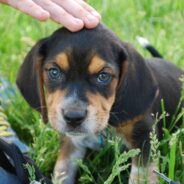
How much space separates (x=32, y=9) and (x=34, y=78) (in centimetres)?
54

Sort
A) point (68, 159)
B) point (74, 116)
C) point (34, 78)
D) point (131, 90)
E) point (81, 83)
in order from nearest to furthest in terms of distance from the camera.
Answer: point (74, 116) → point (81, 83) → point (131, 90) → point (34, 78) → point (68, 159)

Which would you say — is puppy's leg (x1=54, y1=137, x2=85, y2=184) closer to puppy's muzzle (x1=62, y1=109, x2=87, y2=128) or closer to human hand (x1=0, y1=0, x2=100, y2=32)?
puppy's muzzle (x1=62, y1=109, x2=87, y2=128)

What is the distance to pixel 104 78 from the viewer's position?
4062mm

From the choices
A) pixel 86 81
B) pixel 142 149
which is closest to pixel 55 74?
pixel 86 81

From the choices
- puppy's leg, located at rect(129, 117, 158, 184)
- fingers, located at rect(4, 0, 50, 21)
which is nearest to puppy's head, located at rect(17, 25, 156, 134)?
puppy's leg, located at rect(129, 117, 158, 184)

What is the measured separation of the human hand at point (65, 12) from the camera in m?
3.99

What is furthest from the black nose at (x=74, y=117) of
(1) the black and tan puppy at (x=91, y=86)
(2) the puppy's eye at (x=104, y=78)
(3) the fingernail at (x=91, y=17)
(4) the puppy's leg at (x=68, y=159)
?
(4) the puppy's leg at (x=68, y=159)

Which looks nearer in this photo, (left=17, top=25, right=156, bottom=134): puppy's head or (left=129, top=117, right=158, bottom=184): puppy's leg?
(left=17, top=25, right=156, bottom=134): puppy's head

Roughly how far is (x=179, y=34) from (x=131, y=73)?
2628 millimetres

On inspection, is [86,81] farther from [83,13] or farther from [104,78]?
[83,13]

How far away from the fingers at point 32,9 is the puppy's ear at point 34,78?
0.31m

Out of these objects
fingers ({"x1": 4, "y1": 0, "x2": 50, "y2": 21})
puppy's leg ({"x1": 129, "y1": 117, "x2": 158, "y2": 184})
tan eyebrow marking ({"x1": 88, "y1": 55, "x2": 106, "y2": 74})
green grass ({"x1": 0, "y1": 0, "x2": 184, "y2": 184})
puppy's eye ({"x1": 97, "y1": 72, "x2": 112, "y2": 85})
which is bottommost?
green grass ({"x1": 0, "y1": 0, "x2": 184, "y2": 184})

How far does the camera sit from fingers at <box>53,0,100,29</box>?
13.3 ft

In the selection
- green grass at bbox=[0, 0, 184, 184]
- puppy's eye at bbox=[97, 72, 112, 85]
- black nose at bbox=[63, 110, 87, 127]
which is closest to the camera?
black nose at bbox=[63, 110, 87, 127]
